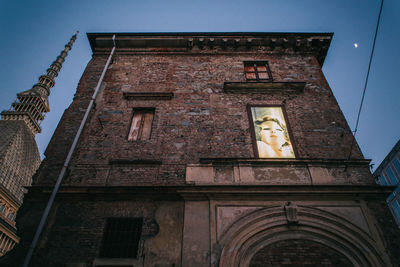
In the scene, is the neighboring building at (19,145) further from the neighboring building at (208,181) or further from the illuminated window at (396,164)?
the illuminated window at (396,164)

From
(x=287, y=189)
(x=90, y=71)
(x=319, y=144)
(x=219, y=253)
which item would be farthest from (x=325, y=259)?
(x=90, y=71)

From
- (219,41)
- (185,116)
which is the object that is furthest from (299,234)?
(219,41)

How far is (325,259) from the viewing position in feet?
18.6

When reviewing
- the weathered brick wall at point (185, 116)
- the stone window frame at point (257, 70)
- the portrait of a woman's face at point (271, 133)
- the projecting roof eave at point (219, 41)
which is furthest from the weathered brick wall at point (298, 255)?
the projecting roof eave at point (219, 41)

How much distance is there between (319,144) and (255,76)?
4.01 m

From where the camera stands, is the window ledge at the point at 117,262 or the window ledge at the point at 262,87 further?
the window ledge at the point at 262,87

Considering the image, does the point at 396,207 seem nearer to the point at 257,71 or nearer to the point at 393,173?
the point at 393,173

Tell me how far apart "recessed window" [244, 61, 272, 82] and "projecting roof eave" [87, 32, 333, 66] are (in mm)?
932

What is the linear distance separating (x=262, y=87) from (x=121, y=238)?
689 cm

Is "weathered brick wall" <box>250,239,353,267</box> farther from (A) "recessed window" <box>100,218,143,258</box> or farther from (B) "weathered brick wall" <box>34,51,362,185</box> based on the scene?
(A) "recessed window" <box>100,218,143,258</box>

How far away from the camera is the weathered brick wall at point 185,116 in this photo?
751 cm

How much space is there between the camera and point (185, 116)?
859cm

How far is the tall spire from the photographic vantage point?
2141 inches

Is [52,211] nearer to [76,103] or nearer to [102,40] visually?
[76,103]
